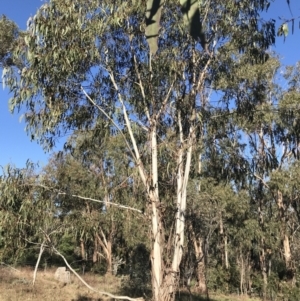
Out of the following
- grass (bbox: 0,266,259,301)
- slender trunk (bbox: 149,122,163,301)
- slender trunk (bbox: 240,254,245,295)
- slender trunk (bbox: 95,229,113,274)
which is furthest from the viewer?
slender trunk (bbox: 95,229,113,274)

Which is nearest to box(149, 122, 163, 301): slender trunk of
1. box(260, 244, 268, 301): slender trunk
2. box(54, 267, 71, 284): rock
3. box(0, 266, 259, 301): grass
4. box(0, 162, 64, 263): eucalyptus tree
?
box(0, 162, 64, 263): eucalyptus tree

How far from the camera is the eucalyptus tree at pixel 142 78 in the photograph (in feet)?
22.0

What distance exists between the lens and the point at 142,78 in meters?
7.39

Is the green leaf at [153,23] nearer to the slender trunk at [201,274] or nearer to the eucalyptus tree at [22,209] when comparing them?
the eucalyptus tree at [22,209]

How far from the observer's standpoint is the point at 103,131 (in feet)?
26.0

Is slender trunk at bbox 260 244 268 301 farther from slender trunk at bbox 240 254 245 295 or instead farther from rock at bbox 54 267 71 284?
rock at bbox 54 267 71 284

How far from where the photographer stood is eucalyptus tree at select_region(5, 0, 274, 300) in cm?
670

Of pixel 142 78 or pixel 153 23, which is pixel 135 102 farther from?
pixel 153 23

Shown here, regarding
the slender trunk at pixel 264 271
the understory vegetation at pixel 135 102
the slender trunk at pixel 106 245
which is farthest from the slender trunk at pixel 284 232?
the slender trunk at pixel 106 245

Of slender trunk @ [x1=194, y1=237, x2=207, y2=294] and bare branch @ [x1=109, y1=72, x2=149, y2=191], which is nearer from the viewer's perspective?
bare branch @ [x1=109, y1=72, x2=149, y2=191]

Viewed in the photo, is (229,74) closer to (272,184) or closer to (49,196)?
(49,196)

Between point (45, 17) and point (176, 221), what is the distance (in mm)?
3625

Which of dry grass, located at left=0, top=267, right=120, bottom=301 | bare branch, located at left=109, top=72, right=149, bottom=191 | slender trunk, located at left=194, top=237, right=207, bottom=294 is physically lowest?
dry grass, located at left=0, top=267, right=120, bottom=301

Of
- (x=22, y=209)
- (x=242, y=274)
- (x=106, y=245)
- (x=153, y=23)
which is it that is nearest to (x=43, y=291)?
(x=22, y=209)
